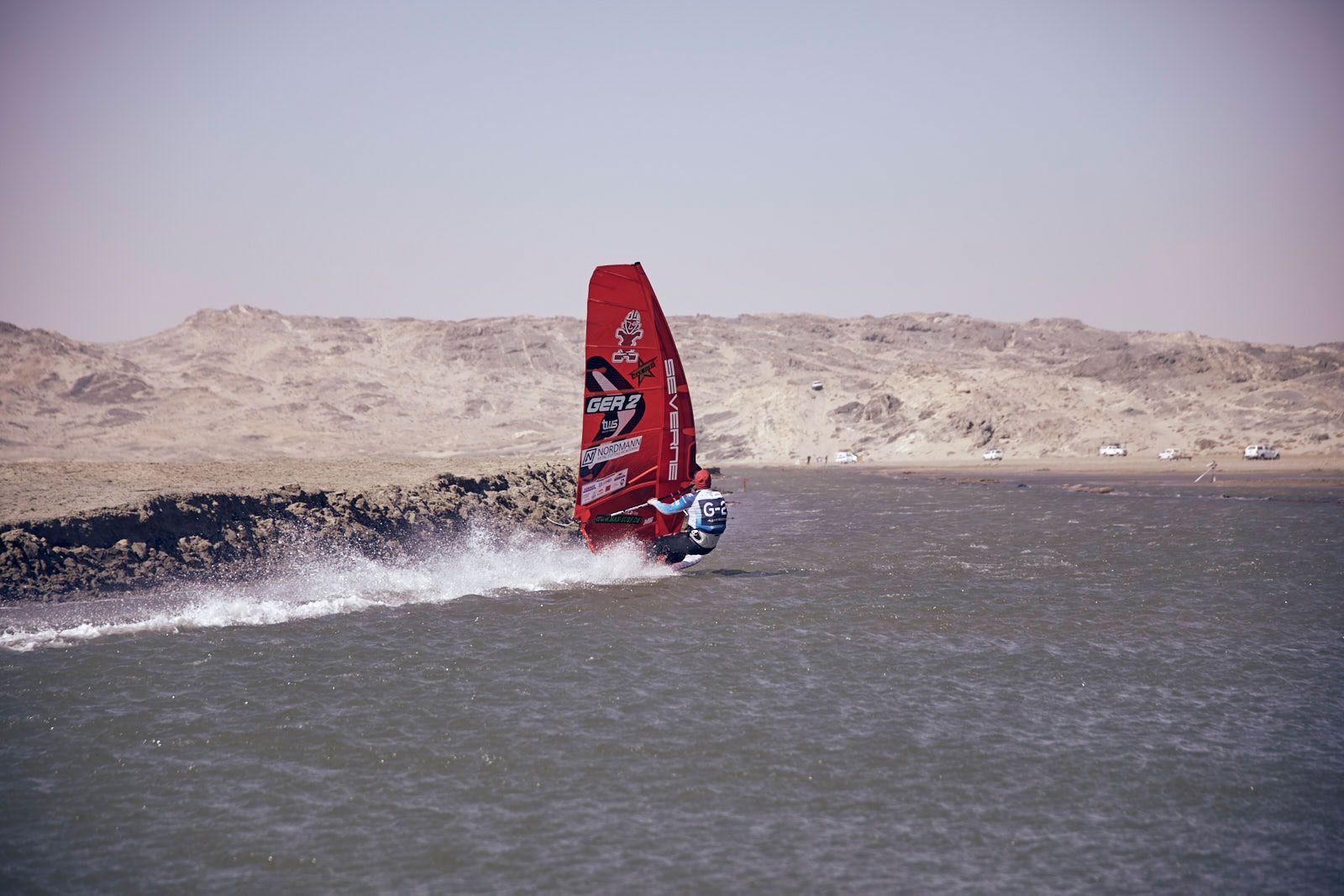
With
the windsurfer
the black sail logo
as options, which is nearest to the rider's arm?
the windsurfer

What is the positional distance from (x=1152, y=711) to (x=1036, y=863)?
6.36m

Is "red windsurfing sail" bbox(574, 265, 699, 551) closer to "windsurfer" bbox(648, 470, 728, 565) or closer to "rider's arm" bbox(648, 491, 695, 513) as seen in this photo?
"rider's arm" bbox(648, 491, 695, 513)

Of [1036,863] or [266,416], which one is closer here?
[1036,863]

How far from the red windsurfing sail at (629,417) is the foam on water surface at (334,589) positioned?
1181 mm

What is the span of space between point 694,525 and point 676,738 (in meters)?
14.5

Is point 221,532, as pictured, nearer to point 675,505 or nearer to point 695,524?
point 675,505

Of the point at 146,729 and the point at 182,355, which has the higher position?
the point at 182,355

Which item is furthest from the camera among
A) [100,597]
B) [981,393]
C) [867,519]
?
[981,393]

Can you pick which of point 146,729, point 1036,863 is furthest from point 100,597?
point 1036,863

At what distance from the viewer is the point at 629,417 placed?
29.5 meters

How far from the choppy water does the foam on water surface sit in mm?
160

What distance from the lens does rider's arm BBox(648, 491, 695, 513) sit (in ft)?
98.0

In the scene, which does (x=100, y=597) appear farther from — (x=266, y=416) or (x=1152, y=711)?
(x=266, y=416)

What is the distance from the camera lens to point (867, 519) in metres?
47.8
